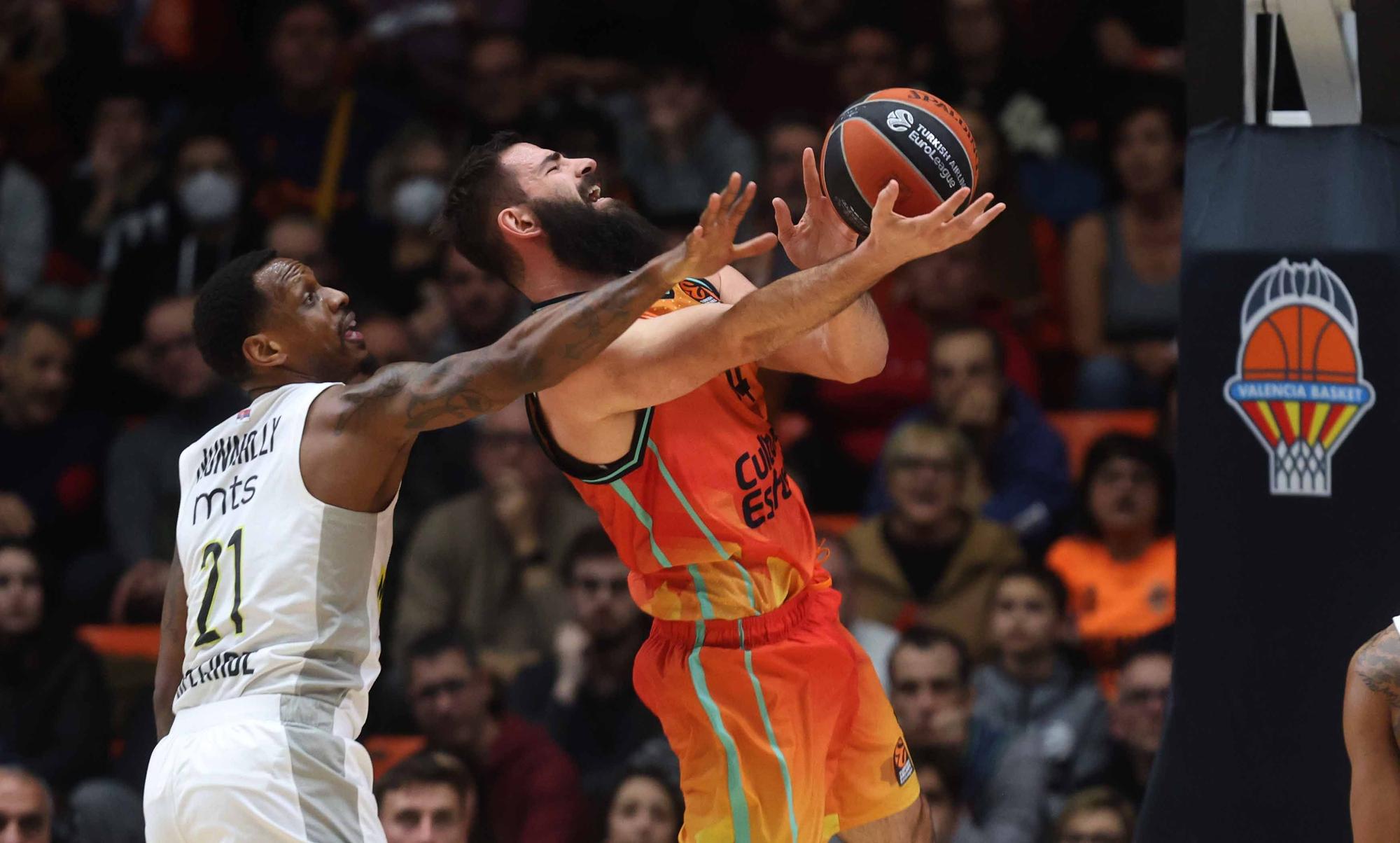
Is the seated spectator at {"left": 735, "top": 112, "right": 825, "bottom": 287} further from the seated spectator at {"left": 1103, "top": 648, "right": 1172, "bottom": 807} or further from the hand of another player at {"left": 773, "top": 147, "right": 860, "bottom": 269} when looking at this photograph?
the hand of another player at {"left": 773, "top": 147, "right": 860, "bottom": 269}

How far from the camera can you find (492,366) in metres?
4.06

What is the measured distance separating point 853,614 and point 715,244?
Answer: 3.73 meters

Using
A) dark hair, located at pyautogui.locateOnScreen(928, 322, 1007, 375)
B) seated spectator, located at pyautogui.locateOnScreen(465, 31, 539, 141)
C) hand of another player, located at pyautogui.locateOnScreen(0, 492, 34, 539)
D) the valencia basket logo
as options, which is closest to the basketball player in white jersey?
the valencia basket logo

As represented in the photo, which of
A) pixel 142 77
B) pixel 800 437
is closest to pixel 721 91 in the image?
pixel 800 437

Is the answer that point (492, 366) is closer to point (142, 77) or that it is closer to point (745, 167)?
point (745, 167)

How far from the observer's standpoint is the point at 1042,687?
23.2 ft

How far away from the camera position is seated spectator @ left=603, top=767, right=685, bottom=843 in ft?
21.8

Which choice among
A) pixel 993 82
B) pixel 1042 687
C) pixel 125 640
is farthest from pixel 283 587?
pixel 993 82

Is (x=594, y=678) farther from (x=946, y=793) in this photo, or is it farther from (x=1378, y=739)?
(x=1378, y=739)

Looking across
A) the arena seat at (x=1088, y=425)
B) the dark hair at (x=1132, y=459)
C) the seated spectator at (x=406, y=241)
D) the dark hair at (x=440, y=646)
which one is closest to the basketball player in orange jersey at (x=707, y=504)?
the dark hair at (x=440, y=646)

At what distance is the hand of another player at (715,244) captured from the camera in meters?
3.83

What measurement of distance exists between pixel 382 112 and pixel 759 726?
19.8 ft

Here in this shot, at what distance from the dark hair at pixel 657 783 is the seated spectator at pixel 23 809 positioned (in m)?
1.99

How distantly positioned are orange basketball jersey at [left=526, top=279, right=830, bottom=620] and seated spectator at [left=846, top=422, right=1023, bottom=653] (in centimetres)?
304
